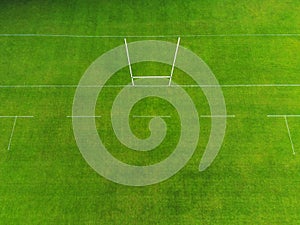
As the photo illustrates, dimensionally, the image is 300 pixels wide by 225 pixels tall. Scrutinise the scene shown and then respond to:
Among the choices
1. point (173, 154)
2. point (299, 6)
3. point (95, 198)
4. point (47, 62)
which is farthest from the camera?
point (299, 6)

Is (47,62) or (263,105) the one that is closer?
(263,105)

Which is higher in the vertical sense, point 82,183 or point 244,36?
point 244,36

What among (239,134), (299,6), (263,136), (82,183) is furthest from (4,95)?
(299,6)

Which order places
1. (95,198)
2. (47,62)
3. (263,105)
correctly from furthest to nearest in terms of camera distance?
(47,62) → (263,105) → (95,198)

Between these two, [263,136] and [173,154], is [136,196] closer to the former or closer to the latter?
[173,154]

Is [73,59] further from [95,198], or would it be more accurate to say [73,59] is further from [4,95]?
[95,198]

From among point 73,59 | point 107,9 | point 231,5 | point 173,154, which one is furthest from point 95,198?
point 231,5
